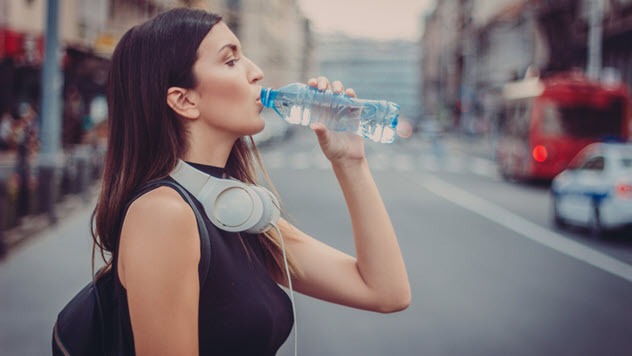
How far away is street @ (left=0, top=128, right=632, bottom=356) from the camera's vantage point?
5539 millimetres

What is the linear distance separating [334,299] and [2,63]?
2546 centimetres

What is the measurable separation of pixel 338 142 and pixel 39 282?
6.26 m

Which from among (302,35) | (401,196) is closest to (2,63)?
(401,196)

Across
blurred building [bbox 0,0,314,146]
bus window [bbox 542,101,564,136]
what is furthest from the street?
bus window [bbox 542,101,564,136]

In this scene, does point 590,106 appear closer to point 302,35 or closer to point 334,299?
point 334,299

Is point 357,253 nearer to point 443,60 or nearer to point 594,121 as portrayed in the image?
point 594,121

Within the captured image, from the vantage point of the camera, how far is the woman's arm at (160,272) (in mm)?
1585

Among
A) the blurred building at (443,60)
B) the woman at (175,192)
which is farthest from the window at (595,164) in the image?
the blurred building at (443,60)

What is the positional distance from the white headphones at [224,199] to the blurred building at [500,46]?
98.9 feet

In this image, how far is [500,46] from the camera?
6344 centimetres

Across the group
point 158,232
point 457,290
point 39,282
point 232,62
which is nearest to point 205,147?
point 232,62

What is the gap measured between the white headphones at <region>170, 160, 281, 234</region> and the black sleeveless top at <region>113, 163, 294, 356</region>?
1.0 inches

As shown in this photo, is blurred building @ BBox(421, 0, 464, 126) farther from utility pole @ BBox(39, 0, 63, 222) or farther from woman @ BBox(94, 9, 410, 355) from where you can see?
woman @ BBox(94, 9, 410, 355)

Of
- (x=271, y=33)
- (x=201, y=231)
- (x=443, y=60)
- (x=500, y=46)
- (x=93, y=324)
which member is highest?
(x=271, y=33)
